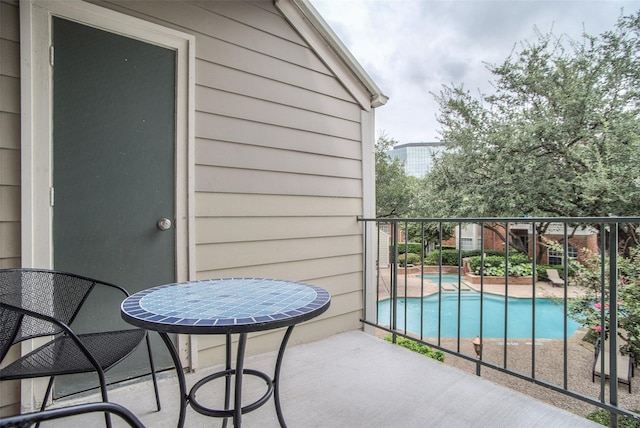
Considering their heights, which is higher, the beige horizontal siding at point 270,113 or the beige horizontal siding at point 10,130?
the beige horizontal siding at point 270,113

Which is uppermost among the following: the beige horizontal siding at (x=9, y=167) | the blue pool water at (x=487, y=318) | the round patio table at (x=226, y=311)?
the beige horizontal siding at (x=9, y=167)

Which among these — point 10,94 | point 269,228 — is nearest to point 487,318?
point 269,228

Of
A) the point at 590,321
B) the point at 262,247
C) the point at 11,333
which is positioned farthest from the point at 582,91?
the point at 11,333

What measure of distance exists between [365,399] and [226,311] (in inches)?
43.0

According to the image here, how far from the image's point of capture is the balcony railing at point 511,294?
1.59 m

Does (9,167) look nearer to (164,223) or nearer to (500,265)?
(164,223)

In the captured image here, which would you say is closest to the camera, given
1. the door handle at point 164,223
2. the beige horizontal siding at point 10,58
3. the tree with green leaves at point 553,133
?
the beige horizontal siding at point 10,58

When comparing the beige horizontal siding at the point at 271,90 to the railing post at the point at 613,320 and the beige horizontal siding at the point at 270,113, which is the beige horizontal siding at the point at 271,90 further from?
the railing post at the point at 613,320

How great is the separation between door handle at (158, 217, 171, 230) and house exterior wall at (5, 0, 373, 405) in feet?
0.56

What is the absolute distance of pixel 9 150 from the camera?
4.95 ft

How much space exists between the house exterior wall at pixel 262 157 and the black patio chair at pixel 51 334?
0.29m

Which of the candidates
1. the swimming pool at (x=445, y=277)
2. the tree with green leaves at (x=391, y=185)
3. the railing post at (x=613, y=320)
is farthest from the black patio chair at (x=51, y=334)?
the swimming pool at (x=445, y=277)

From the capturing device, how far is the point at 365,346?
7.98 feet

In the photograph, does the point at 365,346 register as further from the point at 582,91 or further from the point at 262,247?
the point at 582,91
